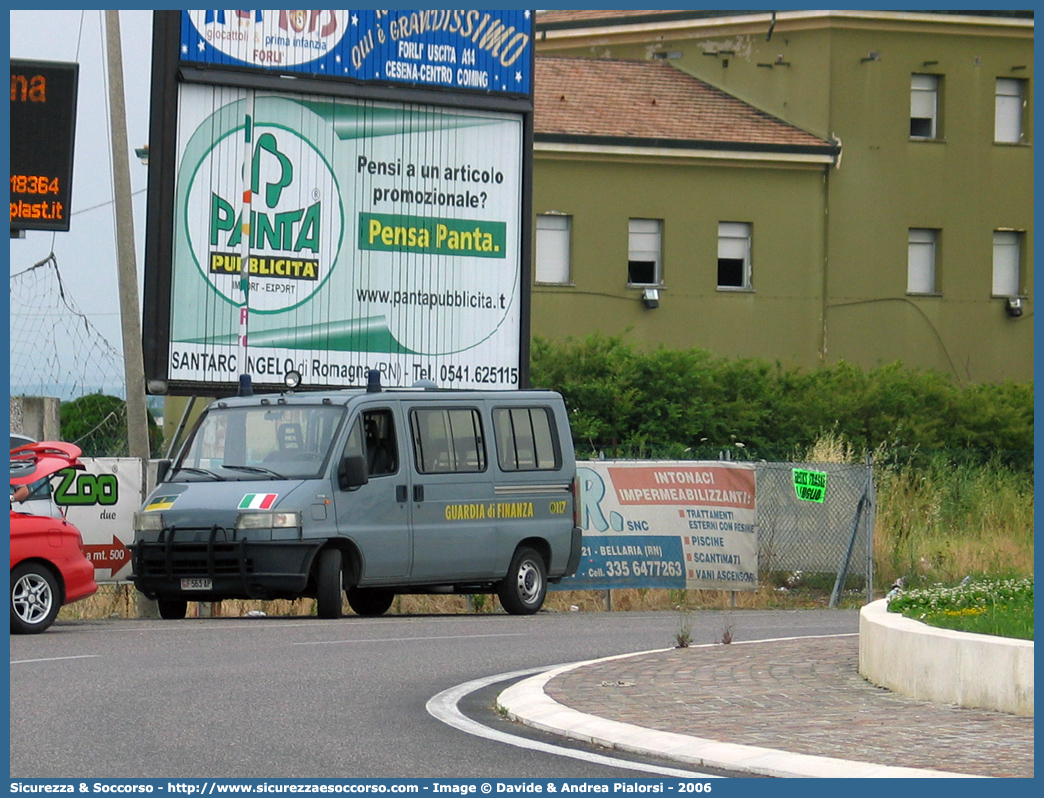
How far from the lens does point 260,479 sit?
1817 cm

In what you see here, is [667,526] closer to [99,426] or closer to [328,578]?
[328,578]

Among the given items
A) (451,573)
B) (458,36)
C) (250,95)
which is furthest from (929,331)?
(451,573)

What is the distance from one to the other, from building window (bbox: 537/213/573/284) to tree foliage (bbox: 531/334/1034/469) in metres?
2.46

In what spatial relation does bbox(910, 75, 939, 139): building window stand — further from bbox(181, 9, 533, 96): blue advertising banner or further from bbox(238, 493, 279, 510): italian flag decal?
bbox(238, 493, 279, 510): italian flag decal

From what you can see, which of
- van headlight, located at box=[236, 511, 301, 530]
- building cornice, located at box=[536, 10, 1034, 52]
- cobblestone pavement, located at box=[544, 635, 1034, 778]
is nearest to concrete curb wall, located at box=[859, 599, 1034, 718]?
cobblestone pavement, located at box=[544, 635, 1034, 778]

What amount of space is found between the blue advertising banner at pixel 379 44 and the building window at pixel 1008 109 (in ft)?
61.2

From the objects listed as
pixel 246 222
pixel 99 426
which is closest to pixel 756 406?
pixel 246 222

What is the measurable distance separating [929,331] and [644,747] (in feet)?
110

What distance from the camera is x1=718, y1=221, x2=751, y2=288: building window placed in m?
40.5

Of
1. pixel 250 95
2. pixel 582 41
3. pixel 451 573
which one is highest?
pixel 582 41

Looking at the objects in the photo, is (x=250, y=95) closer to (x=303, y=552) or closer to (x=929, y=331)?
(x=303, y=552)

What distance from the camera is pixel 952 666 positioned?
1052 centimetres

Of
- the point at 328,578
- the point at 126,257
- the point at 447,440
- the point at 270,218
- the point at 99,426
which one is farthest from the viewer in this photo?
the point at 270,218

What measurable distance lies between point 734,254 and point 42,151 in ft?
78.9
